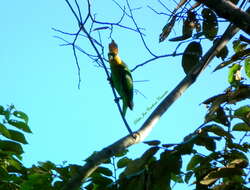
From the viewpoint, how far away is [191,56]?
7.31 ft

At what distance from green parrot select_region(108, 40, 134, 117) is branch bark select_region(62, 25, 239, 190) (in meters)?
1.18

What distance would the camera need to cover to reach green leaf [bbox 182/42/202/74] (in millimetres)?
2213

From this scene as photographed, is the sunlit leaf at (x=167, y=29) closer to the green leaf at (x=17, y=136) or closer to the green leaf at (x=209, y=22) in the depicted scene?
the green leaf at (x=209, y=22)

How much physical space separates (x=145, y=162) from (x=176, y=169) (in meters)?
0.10

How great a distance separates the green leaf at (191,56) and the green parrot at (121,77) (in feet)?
3.17

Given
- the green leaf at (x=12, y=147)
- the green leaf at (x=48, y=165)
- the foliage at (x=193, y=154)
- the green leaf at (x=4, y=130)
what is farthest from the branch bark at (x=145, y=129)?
the green leaf at (x=12, y=147)

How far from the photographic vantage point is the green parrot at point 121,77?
318 cm

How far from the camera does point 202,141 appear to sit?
63.7 inches

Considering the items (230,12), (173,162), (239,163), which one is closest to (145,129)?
(173,162)

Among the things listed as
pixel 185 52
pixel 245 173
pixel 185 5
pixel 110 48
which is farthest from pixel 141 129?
pixel 110 48

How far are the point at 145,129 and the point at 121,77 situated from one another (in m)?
1.47

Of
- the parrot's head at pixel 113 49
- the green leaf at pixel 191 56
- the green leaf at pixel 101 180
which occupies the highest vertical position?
the parrot's head at pixel 113 49

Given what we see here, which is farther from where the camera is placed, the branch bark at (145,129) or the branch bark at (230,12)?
the branch bark at (230,12)

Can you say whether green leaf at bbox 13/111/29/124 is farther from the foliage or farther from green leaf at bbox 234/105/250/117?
Result: green leaf at bbox 234/105/250/117
